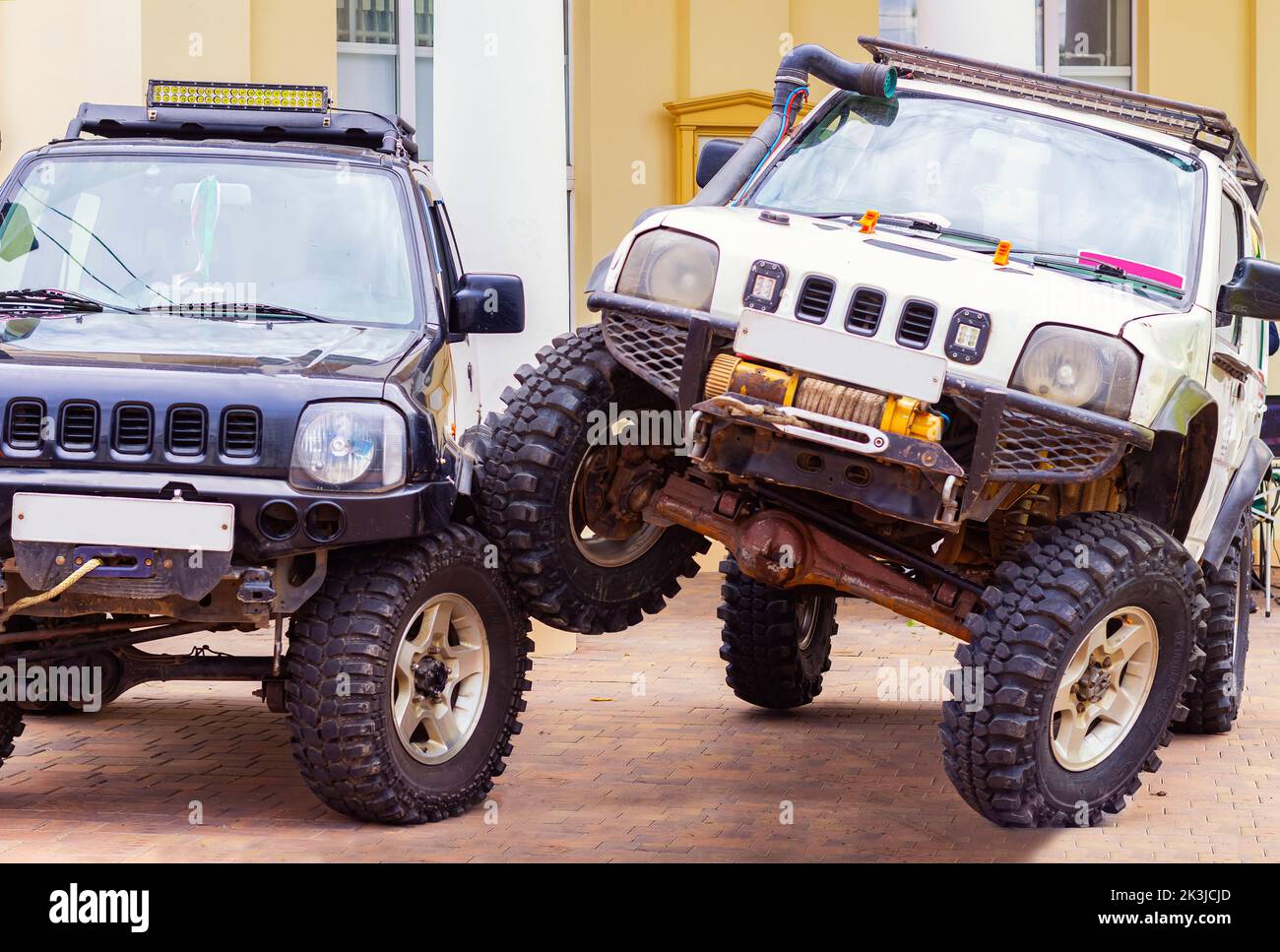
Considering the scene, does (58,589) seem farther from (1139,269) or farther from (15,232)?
(1139,269)

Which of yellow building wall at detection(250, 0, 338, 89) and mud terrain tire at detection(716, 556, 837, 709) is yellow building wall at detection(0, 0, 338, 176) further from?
mud terrain tire at detection(716, 556, 837, 709)

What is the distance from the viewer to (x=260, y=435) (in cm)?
559

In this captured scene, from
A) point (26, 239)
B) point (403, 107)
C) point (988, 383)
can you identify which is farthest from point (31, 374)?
point (403, 107)

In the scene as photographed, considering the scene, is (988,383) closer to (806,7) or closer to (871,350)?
(871,350)

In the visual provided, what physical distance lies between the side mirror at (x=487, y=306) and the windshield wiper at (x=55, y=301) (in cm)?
120

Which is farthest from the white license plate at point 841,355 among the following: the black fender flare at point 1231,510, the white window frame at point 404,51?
the white window frame at point 404,51

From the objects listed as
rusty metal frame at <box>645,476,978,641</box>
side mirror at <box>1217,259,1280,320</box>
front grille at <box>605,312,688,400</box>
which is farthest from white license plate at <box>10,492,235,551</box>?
side mirror at <box>1217,259,1280,320</box>

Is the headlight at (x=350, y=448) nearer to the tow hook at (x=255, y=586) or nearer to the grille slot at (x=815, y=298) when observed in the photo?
the tow hook at (x=255, y=586)

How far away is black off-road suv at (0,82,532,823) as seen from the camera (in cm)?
555

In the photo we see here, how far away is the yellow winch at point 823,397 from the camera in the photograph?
17.8ft

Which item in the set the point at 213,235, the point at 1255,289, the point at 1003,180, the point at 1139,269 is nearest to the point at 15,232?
the point at 213,235

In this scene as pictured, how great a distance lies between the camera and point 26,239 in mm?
6785

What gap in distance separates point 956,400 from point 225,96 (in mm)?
3499
